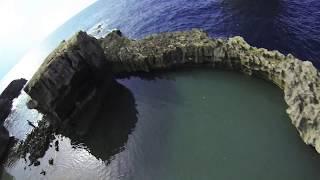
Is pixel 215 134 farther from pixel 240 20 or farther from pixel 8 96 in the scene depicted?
pixel 8 96

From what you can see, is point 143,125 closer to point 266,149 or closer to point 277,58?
point 266,149

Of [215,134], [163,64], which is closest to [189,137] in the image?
[215,134]

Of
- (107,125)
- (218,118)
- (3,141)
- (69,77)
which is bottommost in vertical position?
(3,141)

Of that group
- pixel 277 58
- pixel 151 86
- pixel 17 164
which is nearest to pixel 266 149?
pixel 277 58

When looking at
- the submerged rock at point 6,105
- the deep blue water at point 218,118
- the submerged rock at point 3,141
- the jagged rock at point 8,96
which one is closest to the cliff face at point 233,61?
the deep blue water at point 218,118

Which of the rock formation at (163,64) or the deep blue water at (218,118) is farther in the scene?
the rock formation at (163,64)

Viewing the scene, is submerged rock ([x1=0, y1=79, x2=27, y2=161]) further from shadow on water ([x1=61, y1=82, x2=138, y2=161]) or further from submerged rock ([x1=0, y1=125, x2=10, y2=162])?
shadow on water ([x1=61, y1=82, x2=138, y2=161])

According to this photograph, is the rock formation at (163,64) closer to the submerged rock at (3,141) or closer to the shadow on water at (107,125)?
the shadow on water at (107,125)
